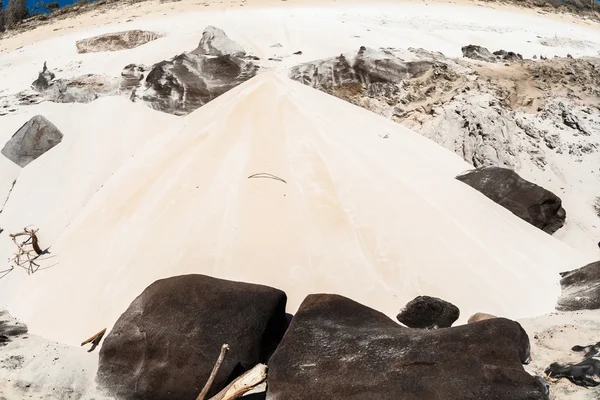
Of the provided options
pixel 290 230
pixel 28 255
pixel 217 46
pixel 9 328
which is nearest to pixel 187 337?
pixel 290 230

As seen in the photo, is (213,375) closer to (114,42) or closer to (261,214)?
(261,214)

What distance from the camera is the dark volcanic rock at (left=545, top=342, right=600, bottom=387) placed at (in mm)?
2547

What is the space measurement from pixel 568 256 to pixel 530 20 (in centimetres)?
1066

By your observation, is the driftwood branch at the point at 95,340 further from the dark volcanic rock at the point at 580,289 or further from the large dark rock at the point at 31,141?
the large dark rock at the point at 31,141

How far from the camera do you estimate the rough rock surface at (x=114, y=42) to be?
9961mm

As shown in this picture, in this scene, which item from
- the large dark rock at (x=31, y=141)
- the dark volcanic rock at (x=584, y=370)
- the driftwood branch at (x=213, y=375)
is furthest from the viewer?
the large dark rock at (x=31, y=141)

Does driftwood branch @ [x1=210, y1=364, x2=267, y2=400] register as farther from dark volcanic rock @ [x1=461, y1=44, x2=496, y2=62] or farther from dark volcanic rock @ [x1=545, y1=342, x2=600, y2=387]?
dark volcanic rock @ [x1=461, y1=44, x2=496, y2=62]

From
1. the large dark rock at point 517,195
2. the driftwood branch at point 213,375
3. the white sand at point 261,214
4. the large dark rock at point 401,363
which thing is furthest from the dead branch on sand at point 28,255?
the large dark rock at point 517,195

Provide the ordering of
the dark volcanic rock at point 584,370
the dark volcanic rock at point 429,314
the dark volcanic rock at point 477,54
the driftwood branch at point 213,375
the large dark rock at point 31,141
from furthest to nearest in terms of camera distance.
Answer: the dark volcanic rock at point 477,54, the large dark rock at point 31,141, the dark volcanic rock at point 429,314, the driftwood branch at point 213,375, the dark volcanic rock at point 584,370

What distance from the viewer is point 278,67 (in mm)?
8477

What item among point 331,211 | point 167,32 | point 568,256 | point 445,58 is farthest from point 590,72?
point 167,32

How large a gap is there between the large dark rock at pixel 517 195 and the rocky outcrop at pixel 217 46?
4.88 meters

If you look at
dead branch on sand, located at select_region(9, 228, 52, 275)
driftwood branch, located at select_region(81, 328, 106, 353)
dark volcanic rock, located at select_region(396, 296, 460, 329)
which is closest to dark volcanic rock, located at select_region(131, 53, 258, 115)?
dead branch on sand, located at select_region(9, 228, 52, 275)

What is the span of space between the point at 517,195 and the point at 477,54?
435 centimetres
